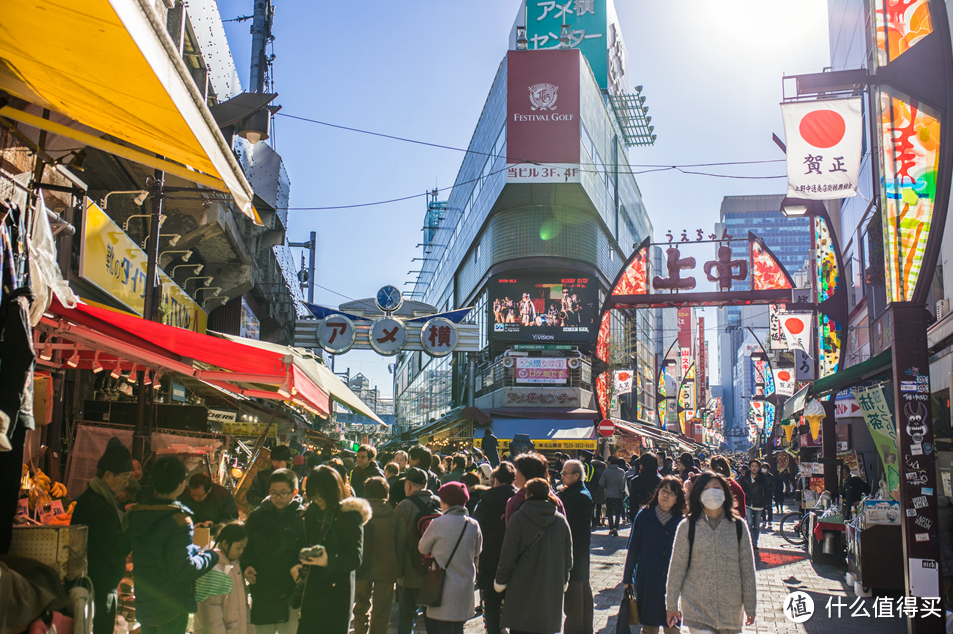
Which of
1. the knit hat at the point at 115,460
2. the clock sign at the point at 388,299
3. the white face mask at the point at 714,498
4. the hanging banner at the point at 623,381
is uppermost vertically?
the clock sign at the point at 388,299

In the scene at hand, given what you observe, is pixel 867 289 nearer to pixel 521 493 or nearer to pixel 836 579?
pixel 836 579

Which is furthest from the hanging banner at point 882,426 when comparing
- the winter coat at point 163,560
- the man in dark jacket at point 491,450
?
the man in dark jacket at point 491,450

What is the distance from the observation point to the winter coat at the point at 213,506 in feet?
23.0

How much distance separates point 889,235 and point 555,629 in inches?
234

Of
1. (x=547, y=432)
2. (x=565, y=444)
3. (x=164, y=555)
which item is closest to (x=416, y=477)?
(x=164, y=555)

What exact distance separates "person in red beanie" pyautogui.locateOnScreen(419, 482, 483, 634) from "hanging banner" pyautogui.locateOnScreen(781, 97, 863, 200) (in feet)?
25.8

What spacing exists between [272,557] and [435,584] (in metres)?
1.39

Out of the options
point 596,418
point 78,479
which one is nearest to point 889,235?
point 78,479

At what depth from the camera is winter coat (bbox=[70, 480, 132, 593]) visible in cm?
461

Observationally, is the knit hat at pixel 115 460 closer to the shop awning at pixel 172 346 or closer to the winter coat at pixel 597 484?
the shop awning at pixel 172 346

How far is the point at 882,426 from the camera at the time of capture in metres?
9.43

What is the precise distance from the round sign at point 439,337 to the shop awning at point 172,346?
73.3 feet

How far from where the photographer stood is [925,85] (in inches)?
319

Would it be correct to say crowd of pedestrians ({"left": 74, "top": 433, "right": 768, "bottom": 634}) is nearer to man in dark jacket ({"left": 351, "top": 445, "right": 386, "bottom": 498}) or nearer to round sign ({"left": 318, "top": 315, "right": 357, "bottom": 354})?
man in dark jacket ({"left": 351, "top": 445, "right": 386, "bottom": 498})
